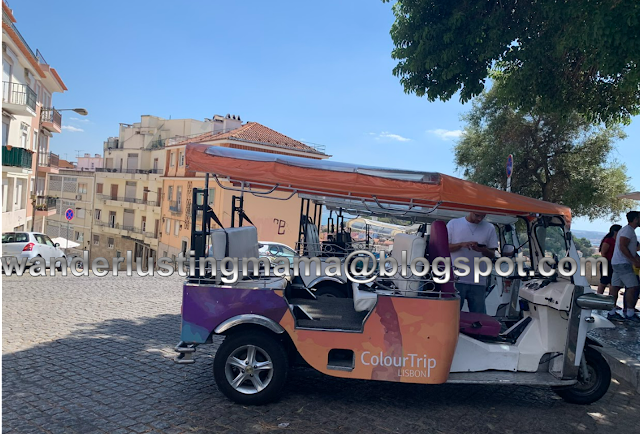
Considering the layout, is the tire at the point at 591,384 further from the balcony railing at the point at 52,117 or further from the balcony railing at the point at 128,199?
the balcony railing at the point at 128,199

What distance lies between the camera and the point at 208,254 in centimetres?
549

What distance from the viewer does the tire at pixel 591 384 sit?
5.34m

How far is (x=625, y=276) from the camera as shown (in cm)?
875

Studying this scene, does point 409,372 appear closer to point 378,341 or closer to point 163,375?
point 378,341

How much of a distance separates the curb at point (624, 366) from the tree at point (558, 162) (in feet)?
39.2

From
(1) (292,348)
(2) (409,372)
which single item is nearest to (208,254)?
(1) (292,348)

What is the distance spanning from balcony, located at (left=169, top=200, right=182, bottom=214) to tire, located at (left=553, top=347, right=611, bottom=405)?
137ft

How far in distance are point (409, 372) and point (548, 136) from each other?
16212 mm

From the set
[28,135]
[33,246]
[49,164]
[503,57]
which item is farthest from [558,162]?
[49,164]

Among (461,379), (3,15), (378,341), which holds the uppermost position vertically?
(3,15)

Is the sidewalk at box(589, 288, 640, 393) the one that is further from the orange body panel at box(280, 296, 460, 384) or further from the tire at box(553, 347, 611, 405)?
the orange body panel at box(280, 296, 460, 384)

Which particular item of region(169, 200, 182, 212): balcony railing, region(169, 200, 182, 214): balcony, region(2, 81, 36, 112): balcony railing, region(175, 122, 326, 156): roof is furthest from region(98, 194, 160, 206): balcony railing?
region(2, 81, 36, 112): balcony railing

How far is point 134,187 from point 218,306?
53.6 m

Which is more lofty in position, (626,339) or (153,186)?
(153,186)
